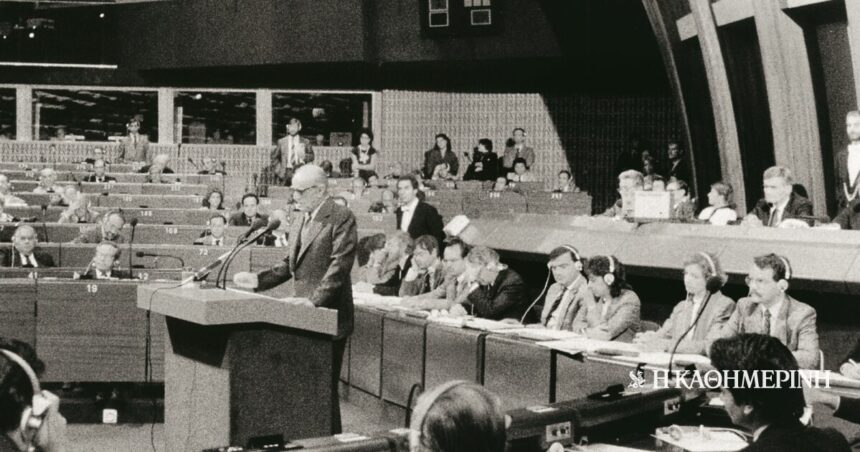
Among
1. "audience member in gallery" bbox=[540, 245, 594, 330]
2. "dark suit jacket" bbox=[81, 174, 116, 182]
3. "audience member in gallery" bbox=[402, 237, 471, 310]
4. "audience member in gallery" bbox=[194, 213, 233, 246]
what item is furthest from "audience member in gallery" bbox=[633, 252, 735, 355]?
"dark suit jacket" bbox=[81, 174, 116, 182]

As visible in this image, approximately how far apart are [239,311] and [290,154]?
12.4m

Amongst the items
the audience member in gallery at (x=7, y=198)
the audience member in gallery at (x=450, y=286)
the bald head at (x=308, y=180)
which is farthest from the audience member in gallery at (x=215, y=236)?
the bald head at (x=308, y=180)

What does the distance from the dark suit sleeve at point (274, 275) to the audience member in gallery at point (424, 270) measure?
2795mm

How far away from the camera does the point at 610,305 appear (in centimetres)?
588

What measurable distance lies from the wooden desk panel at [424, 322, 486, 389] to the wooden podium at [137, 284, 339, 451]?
141cm

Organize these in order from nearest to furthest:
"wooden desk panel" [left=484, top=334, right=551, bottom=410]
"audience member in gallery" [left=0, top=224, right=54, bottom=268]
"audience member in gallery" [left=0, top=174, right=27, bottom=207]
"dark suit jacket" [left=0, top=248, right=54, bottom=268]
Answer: "wooden desk panel" [left=484, top=334, right=551, bottom=410]
"audience member in gallery" [left=0, top=224, right=54, bottom=268]
"dark suit jacket" [left=0, top=248, right=54, bottom=268]
"audience member in gallery" [left=0, top=174, right=27, bottom=207]

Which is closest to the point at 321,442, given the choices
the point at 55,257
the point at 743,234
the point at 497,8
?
the point at 743,234

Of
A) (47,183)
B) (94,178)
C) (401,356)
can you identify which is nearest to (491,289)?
(401,356)

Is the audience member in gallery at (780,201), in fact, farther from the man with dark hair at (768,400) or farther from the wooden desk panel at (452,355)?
the man with dark hair at (768,400)

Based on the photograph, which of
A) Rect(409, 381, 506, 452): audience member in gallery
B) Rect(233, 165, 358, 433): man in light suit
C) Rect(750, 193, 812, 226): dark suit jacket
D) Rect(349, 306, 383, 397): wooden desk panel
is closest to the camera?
Rect(409, 381, 506, 452): audience member in gallery

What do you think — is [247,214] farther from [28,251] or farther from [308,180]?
[308,180]

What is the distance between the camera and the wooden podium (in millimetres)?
4148

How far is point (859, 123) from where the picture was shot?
752cm

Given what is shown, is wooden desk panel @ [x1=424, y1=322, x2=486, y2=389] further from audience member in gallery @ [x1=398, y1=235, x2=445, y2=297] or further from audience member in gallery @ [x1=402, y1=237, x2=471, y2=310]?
audience member in gallery @ [x1=398, y1=235, x2=445, y2=297]
